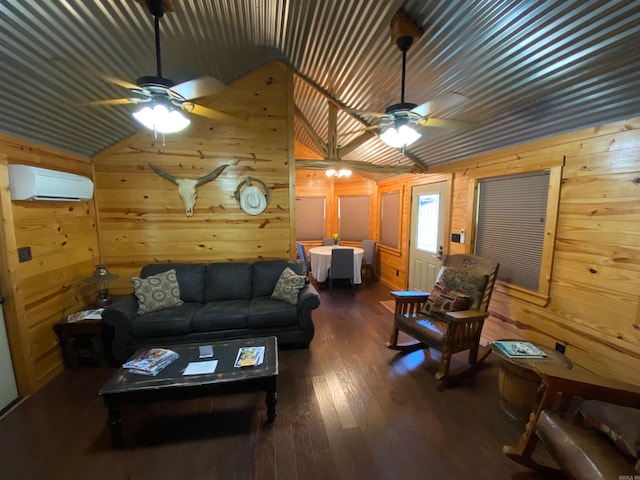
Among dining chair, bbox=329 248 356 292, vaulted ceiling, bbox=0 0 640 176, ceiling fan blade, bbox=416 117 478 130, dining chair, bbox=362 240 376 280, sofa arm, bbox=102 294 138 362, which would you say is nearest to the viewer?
vaulted ceiling, bbox=0 0 640 176

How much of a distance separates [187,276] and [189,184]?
111 centimetres

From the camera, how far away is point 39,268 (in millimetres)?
2320

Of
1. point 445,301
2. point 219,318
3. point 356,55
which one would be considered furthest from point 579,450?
point 356,55

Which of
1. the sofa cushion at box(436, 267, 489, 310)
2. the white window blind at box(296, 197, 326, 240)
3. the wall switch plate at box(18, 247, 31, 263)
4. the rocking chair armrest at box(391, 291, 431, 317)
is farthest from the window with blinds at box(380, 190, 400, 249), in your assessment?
the wall switch plate at box(18, 247, 31, 263)

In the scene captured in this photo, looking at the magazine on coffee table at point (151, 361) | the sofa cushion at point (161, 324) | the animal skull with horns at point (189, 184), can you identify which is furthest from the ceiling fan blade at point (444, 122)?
the sofa cushion at point (161, 324)

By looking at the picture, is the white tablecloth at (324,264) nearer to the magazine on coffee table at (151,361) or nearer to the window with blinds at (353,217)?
the window with blinds at (353,217)

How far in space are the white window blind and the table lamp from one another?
14.0 feet

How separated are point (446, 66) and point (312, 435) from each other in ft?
9.88

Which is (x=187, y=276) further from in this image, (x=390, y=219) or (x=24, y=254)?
(x=390, y=219)

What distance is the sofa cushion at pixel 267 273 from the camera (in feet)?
10.6

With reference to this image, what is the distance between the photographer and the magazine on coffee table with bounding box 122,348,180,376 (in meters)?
1.84

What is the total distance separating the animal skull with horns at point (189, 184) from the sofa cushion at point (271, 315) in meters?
1.49

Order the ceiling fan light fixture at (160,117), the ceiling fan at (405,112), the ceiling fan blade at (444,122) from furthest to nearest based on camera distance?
the ceiling fan blade at (444,122)
the ceiling fan at (405,112)
the ceiling fan light fixture at (160,117)

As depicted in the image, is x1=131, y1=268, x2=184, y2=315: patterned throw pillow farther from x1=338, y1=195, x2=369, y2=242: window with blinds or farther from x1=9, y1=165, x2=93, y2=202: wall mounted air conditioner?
x1=338, y1=195, x2=369, y2=242: window with blinds
